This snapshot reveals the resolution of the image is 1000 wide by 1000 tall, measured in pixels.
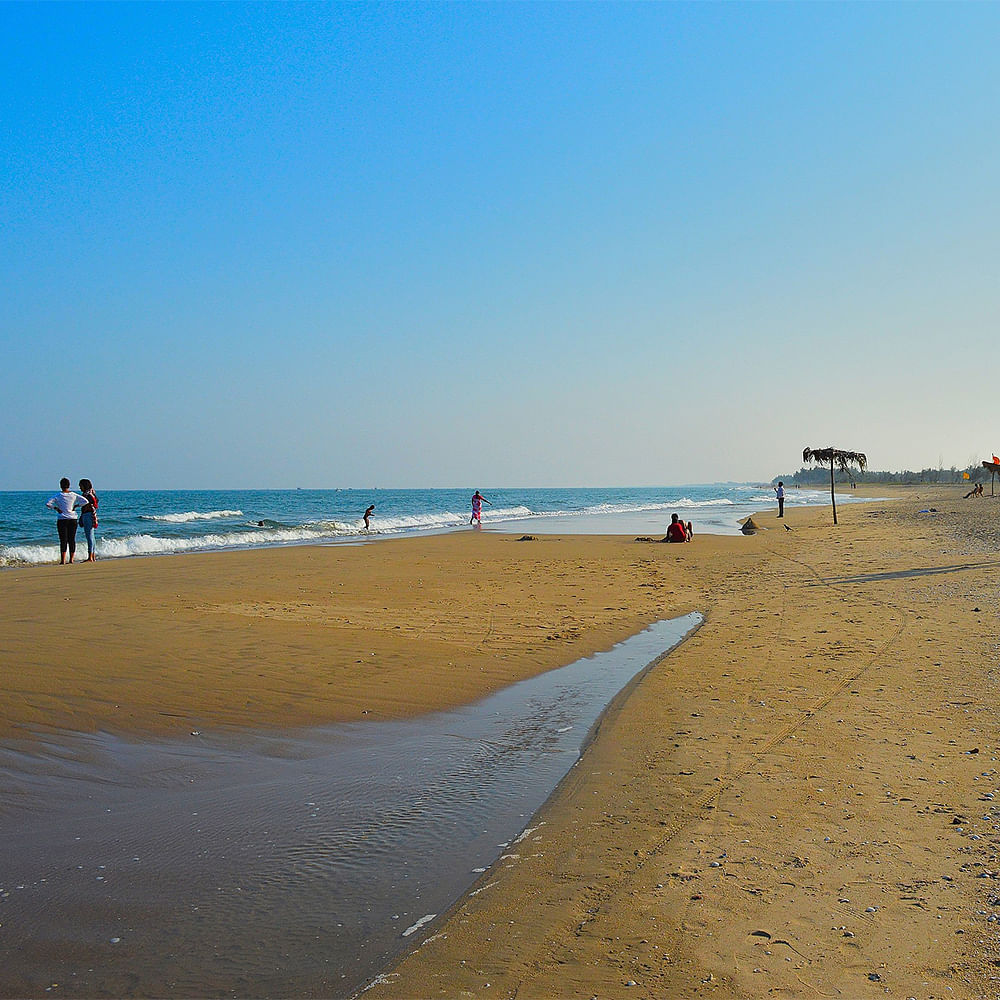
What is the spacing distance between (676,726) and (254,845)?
11.8 ft

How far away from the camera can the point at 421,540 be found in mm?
30750

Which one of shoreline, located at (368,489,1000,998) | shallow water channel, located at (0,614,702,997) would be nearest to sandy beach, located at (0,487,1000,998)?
shoreline, located at (368,489,1000,998)

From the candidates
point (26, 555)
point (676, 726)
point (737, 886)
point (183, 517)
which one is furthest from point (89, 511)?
point (183, 517)

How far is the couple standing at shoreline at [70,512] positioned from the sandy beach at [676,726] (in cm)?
440

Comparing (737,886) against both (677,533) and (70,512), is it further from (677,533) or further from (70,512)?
(677,533)

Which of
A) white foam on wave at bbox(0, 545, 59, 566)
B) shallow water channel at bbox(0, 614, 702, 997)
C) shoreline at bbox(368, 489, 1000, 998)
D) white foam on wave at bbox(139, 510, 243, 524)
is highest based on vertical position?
white foam on wave at bbox(139, 510, 243, 524)

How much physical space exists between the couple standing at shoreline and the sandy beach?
4.40 metres

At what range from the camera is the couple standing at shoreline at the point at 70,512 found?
21.0 meters

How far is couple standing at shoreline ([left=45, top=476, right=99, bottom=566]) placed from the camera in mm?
20953

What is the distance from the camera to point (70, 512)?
21.4m

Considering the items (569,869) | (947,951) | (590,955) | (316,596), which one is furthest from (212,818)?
(316,596)

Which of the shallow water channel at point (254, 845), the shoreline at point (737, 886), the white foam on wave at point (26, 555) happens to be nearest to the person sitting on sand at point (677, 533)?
the white foam on wave at point (26, 555)

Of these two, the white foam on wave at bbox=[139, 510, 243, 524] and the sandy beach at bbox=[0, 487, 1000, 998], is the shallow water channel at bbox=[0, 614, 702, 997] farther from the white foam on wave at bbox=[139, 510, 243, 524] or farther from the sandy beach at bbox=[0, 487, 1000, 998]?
the white foam on wave at bbox=[139, 510, 243, 524]

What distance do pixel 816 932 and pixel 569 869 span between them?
123 centimetres
